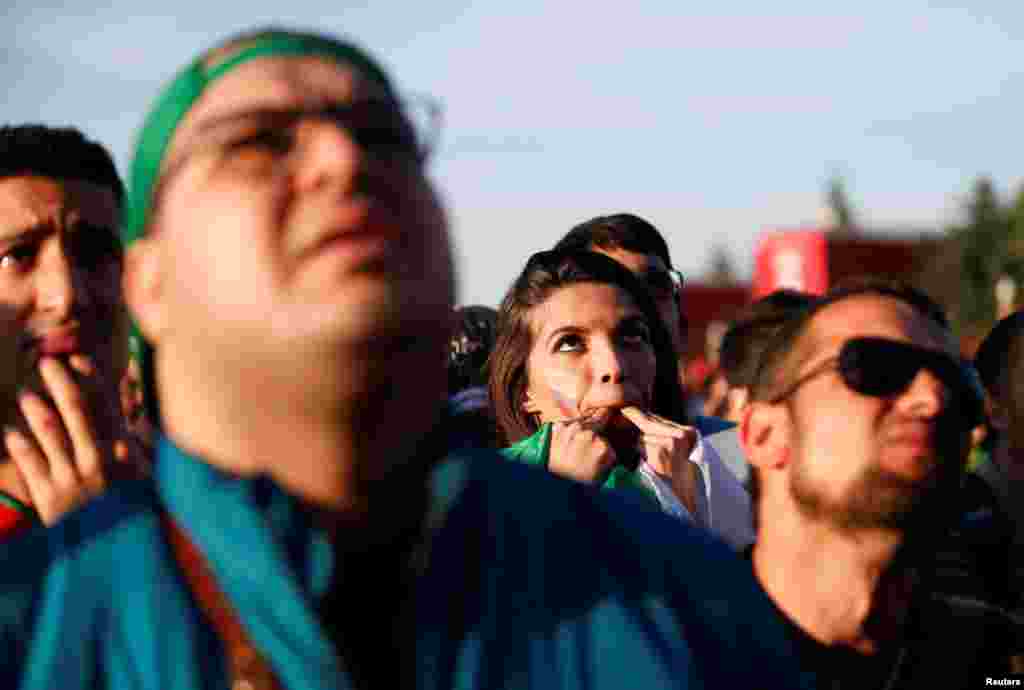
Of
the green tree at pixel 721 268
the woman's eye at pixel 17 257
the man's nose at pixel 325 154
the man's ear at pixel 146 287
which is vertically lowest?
the green tree at pixel 721 268

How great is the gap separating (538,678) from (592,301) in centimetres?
230

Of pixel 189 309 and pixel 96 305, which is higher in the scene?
pixel 189 309

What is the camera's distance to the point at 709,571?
1786 millimetres

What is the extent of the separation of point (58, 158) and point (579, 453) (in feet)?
4.96

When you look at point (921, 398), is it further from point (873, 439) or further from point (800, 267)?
point (800, 267)

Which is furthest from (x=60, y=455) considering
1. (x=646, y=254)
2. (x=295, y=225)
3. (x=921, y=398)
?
(x=646, y=254)

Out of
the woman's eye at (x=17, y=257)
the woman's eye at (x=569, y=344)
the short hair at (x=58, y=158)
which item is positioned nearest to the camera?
the woman's eye at (x=17, y=257)

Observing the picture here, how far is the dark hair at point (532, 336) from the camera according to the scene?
3.93m

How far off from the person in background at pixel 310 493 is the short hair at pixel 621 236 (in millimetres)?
3049

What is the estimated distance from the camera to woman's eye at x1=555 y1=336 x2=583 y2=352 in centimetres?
380

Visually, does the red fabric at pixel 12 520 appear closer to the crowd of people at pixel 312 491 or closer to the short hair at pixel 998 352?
the crowd of people at pixel 312 491

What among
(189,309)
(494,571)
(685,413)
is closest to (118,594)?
(189,309)

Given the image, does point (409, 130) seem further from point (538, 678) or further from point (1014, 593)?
point (1014, 593)

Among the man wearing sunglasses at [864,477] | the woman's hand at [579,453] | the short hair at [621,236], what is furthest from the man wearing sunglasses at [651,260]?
the man wearing sunglasses at [864,477]
